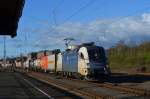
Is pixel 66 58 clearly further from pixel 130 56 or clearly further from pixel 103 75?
pixel 130 56

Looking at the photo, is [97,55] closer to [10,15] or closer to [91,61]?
[91,61]

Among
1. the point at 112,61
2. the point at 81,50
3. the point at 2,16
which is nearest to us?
the point at 2,16

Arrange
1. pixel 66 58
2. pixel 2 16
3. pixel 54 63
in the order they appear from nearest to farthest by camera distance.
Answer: pixel 2 16 → pixel 66 58 → pixel 54 63

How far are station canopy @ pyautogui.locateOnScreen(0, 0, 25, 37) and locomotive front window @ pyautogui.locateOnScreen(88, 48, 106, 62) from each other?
43.2 ft

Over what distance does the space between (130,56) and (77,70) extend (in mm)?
32862

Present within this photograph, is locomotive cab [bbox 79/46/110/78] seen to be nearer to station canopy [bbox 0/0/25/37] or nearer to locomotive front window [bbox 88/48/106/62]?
locomotive front window [bbox 88/48/106/62]

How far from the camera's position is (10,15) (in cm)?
2116

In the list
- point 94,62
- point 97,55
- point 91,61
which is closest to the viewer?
point 94,62

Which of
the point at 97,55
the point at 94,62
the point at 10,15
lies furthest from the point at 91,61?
the point at 10,15

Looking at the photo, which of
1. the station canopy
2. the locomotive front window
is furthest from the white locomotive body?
the station canopy

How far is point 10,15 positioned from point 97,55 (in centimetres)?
1939

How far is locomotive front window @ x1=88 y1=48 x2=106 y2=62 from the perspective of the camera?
39531 mm

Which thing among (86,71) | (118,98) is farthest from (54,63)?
(118,98)

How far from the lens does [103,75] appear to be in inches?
1532
